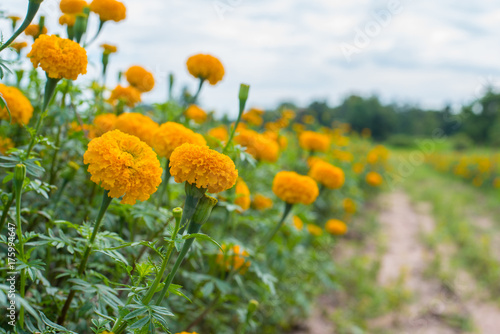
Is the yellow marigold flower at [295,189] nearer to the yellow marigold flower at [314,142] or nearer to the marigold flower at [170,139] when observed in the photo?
the marigold flower at [170,139]

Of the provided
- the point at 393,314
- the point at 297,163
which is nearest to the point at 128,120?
the point at 297,163

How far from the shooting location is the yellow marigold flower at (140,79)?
2219 millimetres

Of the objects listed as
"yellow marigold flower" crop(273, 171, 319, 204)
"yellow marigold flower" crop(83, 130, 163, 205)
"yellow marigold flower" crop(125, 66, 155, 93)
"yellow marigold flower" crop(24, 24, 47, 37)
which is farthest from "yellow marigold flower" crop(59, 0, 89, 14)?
"yellow marigold flower" crop(273, 171, 319, 204)

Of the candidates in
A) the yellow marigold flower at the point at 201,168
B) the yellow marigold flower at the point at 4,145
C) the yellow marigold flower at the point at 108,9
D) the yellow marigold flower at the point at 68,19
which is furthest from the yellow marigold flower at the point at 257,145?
the yellow marigold flower at the point at 201,168

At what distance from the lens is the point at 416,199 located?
8867 mm

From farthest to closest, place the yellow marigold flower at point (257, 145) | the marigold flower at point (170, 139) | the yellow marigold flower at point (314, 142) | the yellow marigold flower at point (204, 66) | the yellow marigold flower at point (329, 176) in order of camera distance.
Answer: the yellow marigold flower at point (314, 142)
the yellow marigold flower at point (329, 176)
the yellow marigold flower at point (257, 145)
the yellow marigold flower at point (204, 66)
the marigold flower at point (170, 139)

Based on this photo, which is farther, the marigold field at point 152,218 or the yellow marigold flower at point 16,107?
the yellow marigold flower at point 16,107

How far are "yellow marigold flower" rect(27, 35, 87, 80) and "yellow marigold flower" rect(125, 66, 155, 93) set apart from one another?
3.29 feet

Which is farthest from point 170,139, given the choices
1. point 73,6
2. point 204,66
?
point 73,6

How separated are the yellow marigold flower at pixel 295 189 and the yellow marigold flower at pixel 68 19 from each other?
1161 millimetres

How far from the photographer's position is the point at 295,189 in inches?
76.9

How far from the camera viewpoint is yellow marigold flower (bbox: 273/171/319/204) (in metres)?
1.95

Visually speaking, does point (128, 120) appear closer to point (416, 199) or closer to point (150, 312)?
point (150, 312)

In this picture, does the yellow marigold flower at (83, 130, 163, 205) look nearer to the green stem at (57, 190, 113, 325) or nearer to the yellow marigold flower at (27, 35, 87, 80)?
the green stem at (57, 190, 113, 325)
